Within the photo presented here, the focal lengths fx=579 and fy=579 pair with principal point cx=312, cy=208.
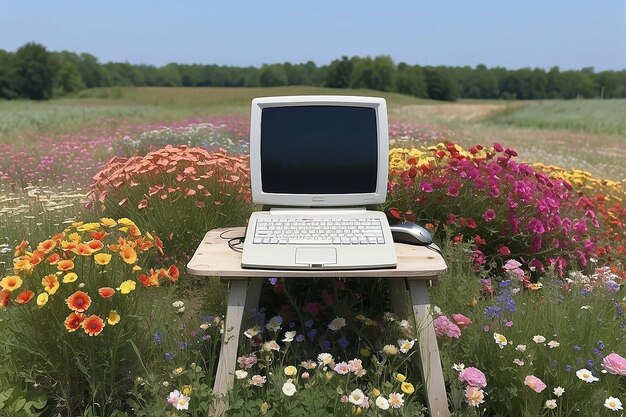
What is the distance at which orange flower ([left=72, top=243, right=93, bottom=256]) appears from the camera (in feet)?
7.25

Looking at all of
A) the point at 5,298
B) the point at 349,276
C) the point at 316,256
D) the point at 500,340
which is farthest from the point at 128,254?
the point at 500,340

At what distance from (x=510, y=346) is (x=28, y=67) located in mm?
67714

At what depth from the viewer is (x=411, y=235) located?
8.82 ft

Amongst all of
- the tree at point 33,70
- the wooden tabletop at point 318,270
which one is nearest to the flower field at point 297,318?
the wooden tabletop at point 318,270

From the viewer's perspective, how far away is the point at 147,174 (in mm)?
4102

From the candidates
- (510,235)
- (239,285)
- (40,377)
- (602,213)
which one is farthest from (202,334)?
(602,213)

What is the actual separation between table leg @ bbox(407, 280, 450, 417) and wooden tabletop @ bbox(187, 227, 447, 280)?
0.31 ft

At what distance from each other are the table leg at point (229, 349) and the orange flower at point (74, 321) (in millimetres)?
539

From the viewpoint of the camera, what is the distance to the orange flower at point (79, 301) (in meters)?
2.10

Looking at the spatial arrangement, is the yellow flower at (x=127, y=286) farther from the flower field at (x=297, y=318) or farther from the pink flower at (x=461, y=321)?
the pink flower at (x=461, y=321)

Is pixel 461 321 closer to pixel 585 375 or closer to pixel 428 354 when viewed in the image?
pixel 428 354

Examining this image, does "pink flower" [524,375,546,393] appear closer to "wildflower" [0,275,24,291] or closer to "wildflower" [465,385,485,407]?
"wildflower" [465,385,485,407]

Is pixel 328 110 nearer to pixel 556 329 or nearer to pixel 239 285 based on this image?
pixel 239 285

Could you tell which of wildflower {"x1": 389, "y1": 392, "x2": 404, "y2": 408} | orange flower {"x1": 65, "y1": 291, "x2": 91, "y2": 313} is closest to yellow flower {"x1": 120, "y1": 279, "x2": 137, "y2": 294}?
orange flower {"x1": 65, "y1": 291, "x2": 91, "y2": 313}
